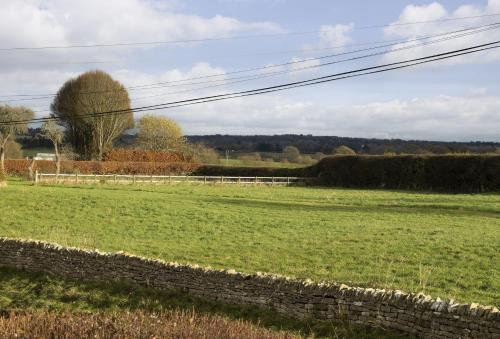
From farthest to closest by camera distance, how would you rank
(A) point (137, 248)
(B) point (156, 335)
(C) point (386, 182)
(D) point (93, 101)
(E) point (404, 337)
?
1. (D) point (93, 101)
2. (C) point (386, 182)
3. (A) point (137, 248)
4. (E) point (404, 337)
5. (B) point (156, 335)

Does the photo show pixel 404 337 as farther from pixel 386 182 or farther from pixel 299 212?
pixel 386 182

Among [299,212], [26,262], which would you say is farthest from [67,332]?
[299,212]

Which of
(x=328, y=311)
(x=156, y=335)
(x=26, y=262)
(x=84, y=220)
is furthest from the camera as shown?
(x=84, y=220)

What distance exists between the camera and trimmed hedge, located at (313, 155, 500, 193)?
172 ft

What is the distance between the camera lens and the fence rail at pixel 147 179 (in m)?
45.1

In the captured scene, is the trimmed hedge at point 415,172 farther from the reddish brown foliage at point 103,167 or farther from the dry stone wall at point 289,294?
the dry stone wall at point 289,294

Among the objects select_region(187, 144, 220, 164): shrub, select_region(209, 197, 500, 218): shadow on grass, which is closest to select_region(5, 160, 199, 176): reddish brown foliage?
select_region(187, 144, 220, 164): shrub

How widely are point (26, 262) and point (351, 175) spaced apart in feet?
163

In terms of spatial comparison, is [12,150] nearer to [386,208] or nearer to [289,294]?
[386,208]

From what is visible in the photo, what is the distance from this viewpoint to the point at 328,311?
9219mm

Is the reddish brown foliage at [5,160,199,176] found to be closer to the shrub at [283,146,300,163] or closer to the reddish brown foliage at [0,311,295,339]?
the shrub at [283,146,300,163]

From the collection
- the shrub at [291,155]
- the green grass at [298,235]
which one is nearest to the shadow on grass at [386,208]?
the green grass at [298,235]

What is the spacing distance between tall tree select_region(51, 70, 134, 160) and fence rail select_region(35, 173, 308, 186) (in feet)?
70.2

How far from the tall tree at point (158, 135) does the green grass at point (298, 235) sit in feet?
166
